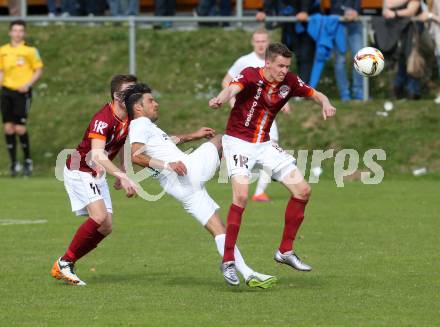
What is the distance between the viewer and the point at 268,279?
11133 mm

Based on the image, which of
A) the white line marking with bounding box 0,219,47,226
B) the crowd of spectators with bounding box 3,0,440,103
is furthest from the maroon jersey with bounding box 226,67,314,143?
the crowd of spectators with bounding box 3,0,440,103

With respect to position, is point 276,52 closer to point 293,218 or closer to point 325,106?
point 325,106

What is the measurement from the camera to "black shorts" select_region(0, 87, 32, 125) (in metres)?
23.4

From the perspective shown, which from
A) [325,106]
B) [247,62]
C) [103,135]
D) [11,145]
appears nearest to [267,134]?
[325,106]

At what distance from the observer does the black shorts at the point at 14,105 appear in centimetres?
2336

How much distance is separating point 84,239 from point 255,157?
1.75 metres

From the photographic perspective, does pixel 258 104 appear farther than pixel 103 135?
Yes

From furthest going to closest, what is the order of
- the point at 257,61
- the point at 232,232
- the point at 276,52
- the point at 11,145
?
1. the point at 11,145
2. the point at 257,61
3. the point at 276,52
4. the point at 232,232

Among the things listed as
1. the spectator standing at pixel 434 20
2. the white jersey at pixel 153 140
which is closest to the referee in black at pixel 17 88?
the spectator standing at pixel 434 20

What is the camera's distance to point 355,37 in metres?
23.9

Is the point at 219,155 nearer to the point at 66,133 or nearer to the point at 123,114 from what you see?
the point at 123,114

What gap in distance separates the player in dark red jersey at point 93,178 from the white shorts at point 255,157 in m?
0.99

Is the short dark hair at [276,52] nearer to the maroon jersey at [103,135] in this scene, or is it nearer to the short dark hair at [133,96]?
the short dark hair at [133,96]

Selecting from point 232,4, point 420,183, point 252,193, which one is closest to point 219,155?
point 252,193
